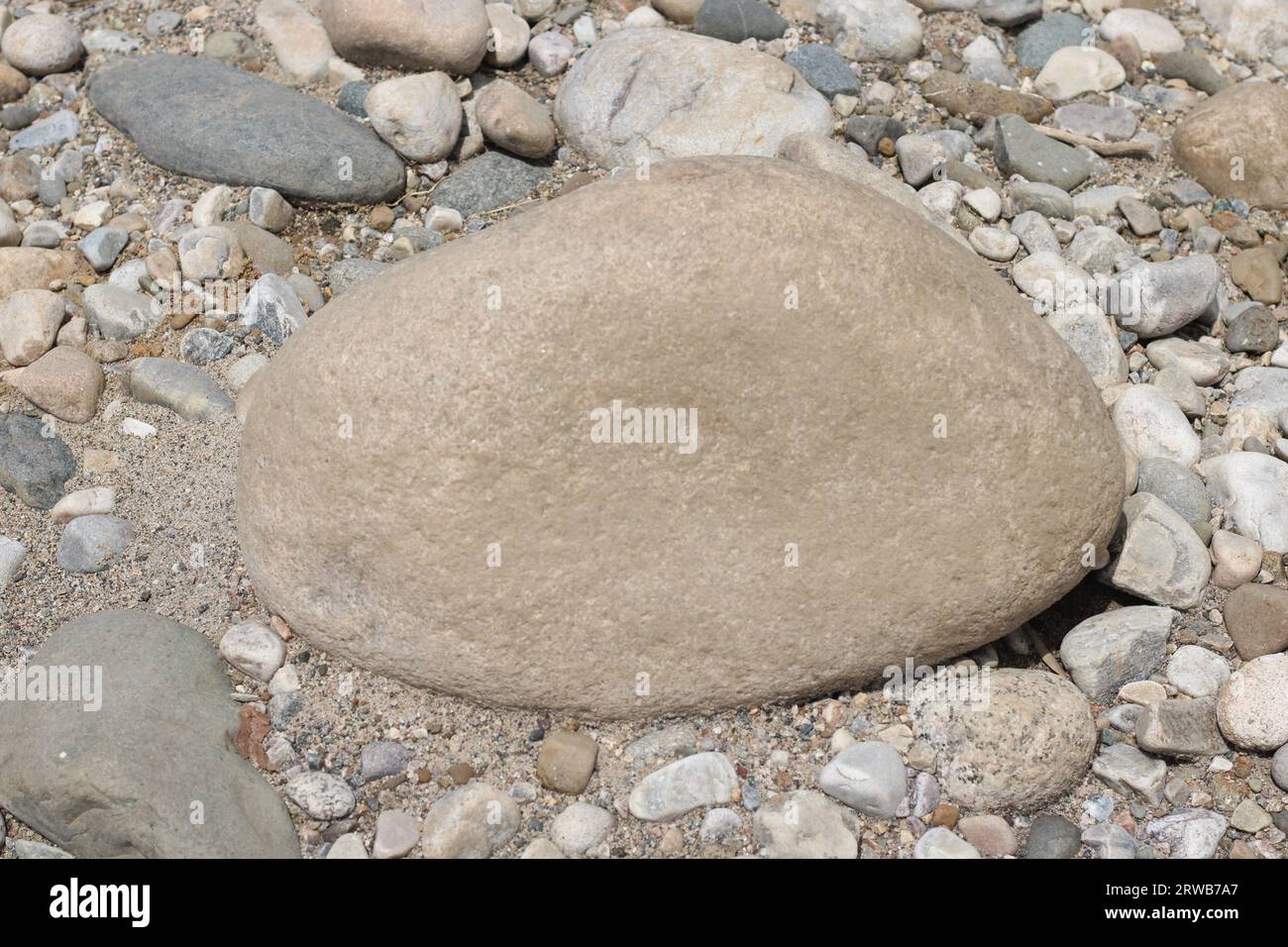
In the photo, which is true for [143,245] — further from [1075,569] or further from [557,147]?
[1075,569]

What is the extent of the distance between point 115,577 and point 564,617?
4.25 ft

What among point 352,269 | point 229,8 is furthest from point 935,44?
point 229,8

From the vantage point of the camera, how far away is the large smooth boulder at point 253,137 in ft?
13.8

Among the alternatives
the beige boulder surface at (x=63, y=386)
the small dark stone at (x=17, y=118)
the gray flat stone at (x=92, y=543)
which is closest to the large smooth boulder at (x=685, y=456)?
the gray flat stone at (x=92, y=543)

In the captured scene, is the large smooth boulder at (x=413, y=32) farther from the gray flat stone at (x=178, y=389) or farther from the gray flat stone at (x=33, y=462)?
the gray flat stone at (x=33, y=462)

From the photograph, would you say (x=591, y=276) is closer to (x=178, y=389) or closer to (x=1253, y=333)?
(x=178, y=389)

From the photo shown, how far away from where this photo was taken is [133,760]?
9.00 feet

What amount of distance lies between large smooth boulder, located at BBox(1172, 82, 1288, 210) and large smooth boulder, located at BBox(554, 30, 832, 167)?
4.58 ft

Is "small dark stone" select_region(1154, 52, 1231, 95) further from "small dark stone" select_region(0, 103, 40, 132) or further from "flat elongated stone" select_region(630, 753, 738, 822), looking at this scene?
"small dark stone" select_region(0, 103, 40, 132)

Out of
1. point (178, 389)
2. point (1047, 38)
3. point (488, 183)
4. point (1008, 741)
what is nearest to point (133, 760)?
point (178, 389)

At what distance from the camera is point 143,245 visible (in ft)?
13.7

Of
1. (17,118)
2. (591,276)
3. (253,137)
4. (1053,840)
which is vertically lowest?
(1053,840)

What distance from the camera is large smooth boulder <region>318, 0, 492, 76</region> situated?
14.6 ft

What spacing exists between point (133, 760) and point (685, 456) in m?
1.43
